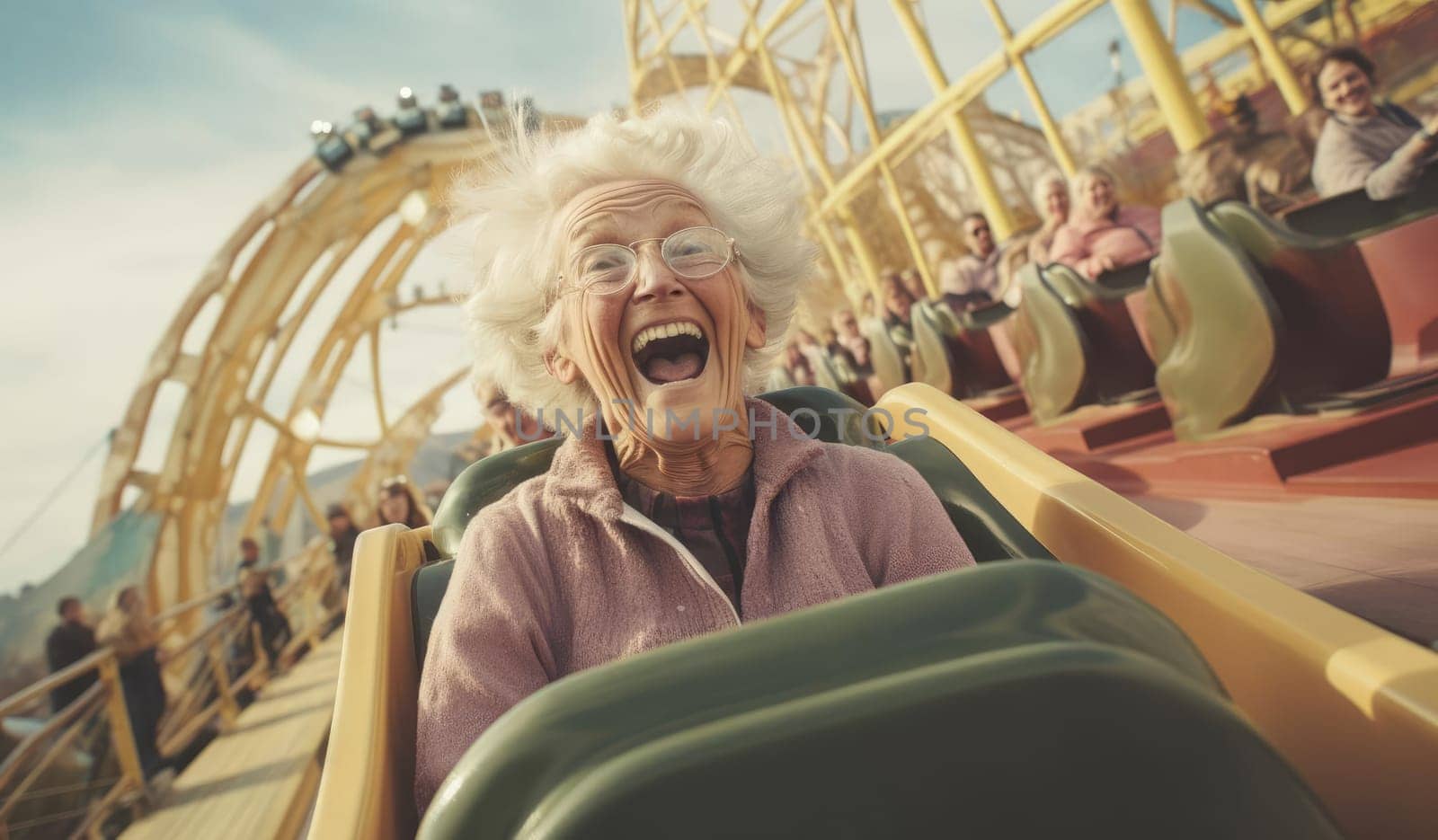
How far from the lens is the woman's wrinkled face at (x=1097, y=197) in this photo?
3.33 meters

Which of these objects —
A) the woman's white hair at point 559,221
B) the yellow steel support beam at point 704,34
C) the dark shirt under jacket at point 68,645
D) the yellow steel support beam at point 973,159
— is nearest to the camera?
the woman's white hair at point 559,221

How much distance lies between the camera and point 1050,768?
1.12 ft

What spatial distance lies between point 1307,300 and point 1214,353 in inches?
10.0

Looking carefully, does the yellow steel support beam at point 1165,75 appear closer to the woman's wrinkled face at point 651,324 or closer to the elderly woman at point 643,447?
the elderly woman at point 643,447

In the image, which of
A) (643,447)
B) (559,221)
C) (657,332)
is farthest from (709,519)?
(559,221)

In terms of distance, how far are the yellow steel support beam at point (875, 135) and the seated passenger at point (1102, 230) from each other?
59.8 inches

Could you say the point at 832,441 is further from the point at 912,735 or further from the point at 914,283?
the point at 914,283

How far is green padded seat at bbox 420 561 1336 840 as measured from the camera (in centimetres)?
33

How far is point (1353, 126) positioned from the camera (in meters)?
2.30

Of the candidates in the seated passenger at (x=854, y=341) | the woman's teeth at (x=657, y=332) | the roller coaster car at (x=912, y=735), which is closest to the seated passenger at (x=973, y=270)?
the seated passenger at (x=854, y=341)

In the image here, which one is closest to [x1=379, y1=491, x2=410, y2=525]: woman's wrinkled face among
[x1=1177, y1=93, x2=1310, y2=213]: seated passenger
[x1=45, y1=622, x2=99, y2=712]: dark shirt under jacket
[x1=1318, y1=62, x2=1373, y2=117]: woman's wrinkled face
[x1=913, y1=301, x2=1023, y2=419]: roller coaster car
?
[x1=45, y1=622, x2=99, y2=712]: dark shirt under jacket

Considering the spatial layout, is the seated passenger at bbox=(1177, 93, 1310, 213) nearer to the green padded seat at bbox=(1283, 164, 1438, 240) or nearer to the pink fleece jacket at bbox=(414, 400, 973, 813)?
the green padded seat at bbox=(1283, 164, 1438, 240)

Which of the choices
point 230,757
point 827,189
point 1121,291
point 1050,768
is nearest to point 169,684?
point 230,757

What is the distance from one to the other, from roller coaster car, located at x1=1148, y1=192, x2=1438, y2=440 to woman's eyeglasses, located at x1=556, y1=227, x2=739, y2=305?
1.75 m
